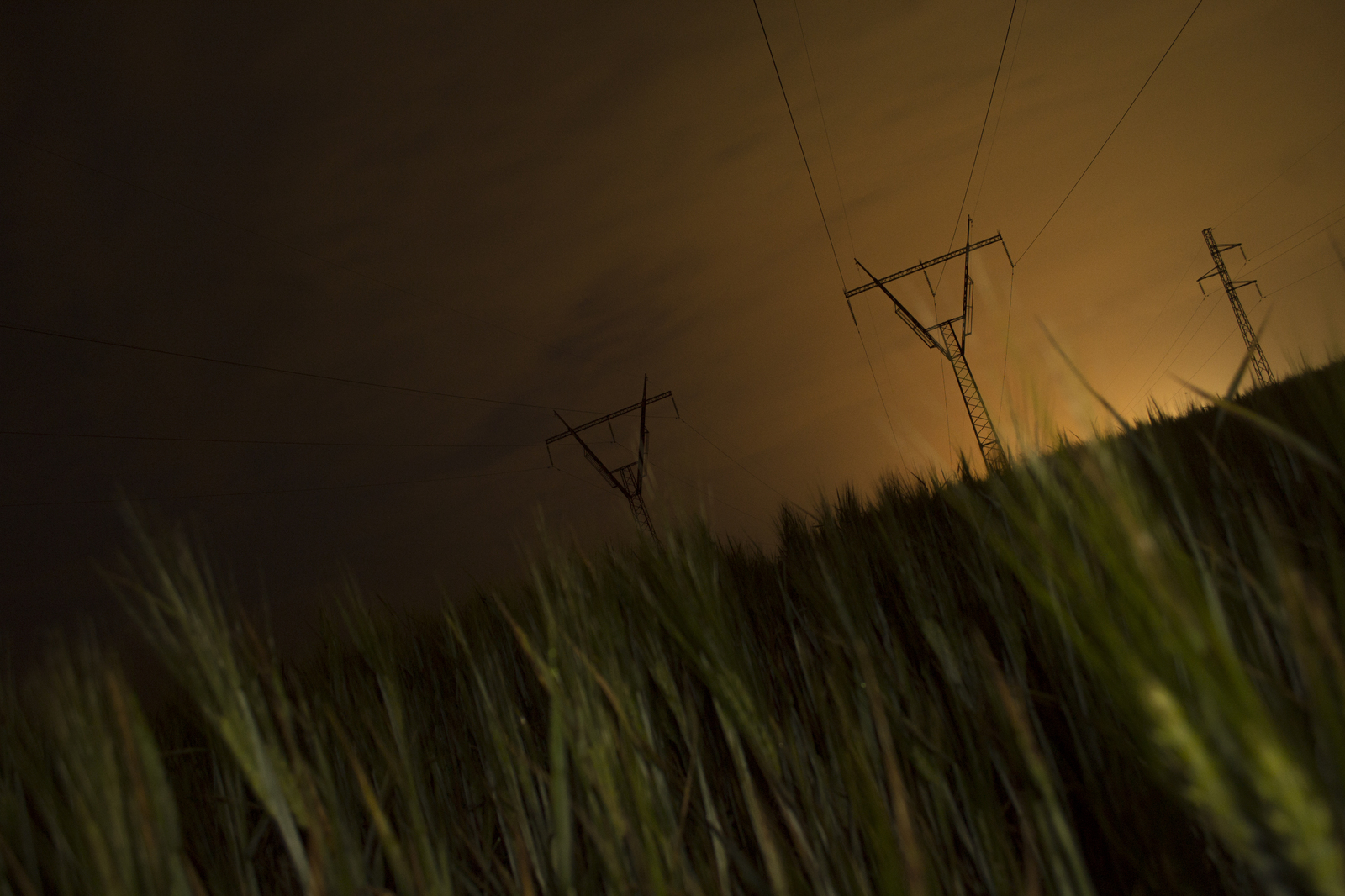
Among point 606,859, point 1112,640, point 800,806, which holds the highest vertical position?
point 1112,640

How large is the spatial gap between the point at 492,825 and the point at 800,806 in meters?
0.61

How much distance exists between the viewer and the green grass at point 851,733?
47cm

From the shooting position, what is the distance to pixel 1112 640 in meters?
0.48

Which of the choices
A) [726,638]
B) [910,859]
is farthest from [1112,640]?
[726,638]

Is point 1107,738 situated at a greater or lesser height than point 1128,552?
lesser

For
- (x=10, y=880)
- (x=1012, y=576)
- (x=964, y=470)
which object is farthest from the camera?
(x=964, y=470)

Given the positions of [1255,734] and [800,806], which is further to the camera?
[800,806]

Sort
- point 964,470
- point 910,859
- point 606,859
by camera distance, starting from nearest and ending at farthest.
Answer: point 910,859
point 606,859
point 964,470

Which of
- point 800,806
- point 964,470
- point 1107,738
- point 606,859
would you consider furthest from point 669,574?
point 964,470

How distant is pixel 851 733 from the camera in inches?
26.6

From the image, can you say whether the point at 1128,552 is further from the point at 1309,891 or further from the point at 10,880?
the point at 10,880

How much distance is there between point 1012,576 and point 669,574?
0.75 metres

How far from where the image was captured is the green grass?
475mm

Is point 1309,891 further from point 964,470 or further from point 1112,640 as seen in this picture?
point 964,470
